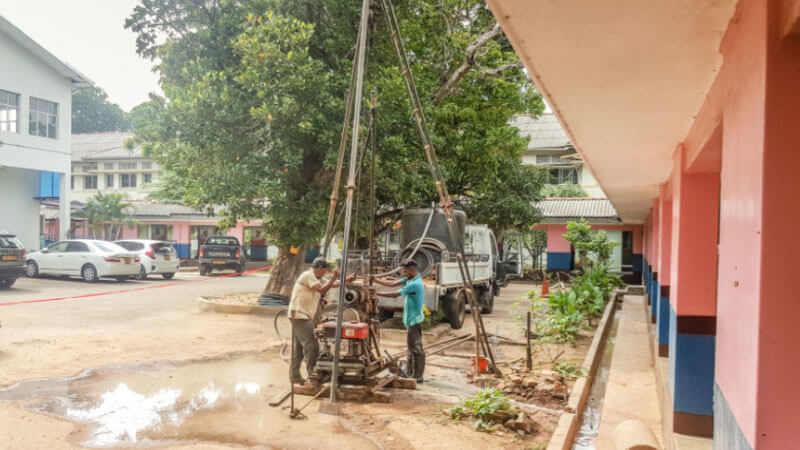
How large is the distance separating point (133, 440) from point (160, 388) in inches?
73.3

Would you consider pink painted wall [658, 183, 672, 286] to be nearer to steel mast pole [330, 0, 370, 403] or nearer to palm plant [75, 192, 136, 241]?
steel mast pole [330, 0, 370, 403]

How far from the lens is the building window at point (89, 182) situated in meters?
40.6

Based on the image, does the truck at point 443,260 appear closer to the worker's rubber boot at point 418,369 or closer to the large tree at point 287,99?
the large tree at point 287,99

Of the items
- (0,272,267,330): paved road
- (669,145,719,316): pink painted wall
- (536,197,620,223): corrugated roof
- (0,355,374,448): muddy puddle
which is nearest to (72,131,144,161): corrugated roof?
(0,272,267,330): paved road

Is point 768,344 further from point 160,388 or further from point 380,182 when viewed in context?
point 380,182

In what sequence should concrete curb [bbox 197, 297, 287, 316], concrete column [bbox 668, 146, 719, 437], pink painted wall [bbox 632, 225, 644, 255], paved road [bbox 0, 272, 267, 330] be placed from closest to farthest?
concrete column [bbox 668, 146, 719, 437] → paved road [bbox 0, 272, 267, 330] → concrete curb [bbox 197, 297, 287, 316] → pink painted wall [bbox 632, 225, 644, 255]

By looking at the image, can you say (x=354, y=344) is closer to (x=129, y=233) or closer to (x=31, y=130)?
(x=31, y=130)

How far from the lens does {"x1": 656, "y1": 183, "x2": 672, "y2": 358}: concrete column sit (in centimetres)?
780

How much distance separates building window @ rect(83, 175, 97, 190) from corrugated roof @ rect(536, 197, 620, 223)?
2991 cm

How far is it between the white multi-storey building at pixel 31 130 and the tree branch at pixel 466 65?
57.3ft

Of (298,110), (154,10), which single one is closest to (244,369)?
(298,110)

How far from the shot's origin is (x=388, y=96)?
12.5m

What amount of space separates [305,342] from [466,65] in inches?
341

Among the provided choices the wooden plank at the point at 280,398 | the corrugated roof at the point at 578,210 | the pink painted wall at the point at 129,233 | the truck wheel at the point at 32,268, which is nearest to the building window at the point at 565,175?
the corrugated roof at the point at 578,210
